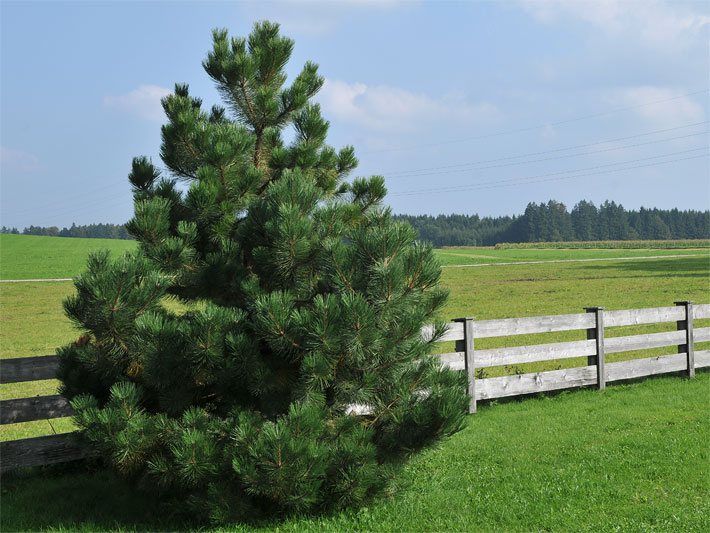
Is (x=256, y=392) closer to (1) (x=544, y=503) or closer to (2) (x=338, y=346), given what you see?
(2) (x=338, y=346)

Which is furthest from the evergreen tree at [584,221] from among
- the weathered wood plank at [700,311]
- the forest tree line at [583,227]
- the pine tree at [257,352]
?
the pine tree at [257,352]

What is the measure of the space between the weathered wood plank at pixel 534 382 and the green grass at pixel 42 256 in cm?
2699

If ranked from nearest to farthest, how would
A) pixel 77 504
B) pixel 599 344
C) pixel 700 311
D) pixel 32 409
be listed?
pixel 77 504 < pixel 32 409 < pixel 599 344 < pixel 700 311

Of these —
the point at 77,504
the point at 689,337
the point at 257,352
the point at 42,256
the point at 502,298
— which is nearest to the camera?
the point at 257,352

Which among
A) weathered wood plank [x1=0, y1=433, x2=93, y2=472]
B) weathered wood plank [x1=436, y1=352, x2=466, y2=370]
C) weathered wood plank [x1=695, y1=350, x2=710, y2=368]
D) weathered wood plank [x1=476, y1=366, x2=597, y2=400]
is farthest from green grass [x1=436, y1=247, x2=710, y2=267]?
weathered wood plank [x1=0, y1=433, x2=93, y2=472]

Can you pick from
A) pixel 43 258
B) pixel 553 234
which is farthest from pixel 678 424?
pixel 553 234

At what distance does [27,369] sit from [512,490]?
4759 mm

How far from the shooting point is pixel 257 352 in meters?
5.56

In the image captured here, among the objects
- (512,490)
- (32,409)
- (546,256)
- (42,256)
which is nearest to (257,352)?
(512,490)

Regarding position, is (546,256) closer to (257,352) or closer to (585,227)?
(257,352)

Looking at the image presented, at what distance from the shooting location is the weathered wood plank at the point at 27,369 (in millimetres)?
7160

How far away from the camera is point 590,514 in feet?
19.1

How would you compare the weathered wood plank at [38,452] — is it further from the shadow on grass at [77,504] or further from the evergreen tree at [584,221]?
the evergreen tree at [584,221]

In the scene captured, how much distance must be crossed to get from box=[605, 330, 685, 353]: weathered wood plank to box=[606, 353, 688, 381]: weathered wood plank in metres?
0.21
